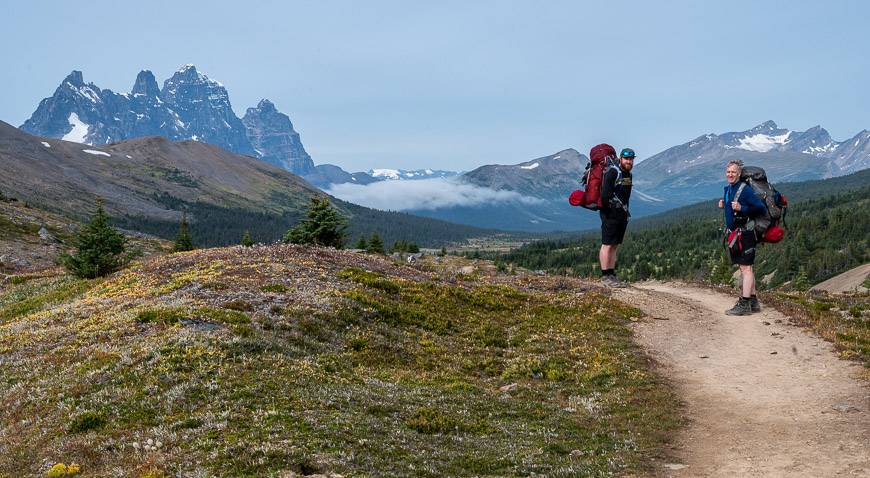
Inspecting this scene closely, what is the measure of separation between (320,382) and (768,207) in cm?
1751

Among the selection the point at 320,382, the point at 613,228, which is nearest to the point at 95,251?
the point at 320,382

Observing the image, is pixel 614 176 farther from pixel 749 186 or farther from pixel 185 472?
pixel 185 472

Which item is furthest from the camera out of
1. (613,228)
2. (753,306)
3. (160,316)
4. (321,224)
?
(321,224)

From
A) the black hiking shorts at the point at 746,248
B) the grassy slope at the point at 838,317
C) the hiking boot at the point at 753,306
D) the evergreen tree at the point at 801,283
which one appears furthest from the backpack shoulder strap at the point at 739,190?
the evergreen tree at the point at 801,283

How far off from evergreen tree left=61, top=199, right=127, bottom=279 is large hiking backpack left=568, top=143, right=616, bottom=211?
2999cm

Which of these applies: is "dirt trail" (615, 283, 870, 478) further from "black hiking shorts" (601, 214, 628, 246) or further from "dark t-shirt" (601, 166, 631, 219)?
"dark t-shirt" (601, 166, 631, 219)

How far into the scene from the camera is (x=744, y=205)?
2044 cm

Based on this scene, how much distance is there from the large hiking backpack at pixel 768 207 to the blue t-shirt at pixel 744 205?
0.14 m

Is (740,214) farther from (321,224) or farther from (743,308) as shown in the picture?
(321,224)

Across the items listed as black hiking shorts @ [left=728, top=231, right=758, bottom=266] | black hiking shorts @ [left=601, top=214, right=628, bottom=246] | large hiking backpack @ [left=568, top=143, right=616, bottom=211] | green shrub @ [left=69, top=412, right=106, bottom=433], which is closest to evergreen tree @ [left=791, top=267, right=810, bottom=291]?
black hiking shorts @ [left=728, top=231, right=758, bottom=266]

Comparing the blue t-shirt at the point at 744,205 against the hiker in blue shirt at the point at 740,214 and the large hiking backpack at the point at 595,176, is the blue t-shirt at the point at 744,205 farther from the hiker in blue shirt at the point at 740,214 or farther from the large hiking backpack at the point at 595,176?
the large hiking backpack at the point at 595,176

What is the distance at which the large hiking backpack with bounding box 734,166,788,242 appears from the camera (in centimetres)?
2019

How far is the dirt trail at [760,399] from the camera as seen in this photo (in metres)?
10.0

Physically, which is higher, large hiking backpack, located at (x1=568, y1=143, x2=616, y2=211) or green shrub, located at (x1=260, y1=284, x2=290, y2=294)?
large hiking backpack, located at (x1=568, y1=143, x2=616, y2=211)
